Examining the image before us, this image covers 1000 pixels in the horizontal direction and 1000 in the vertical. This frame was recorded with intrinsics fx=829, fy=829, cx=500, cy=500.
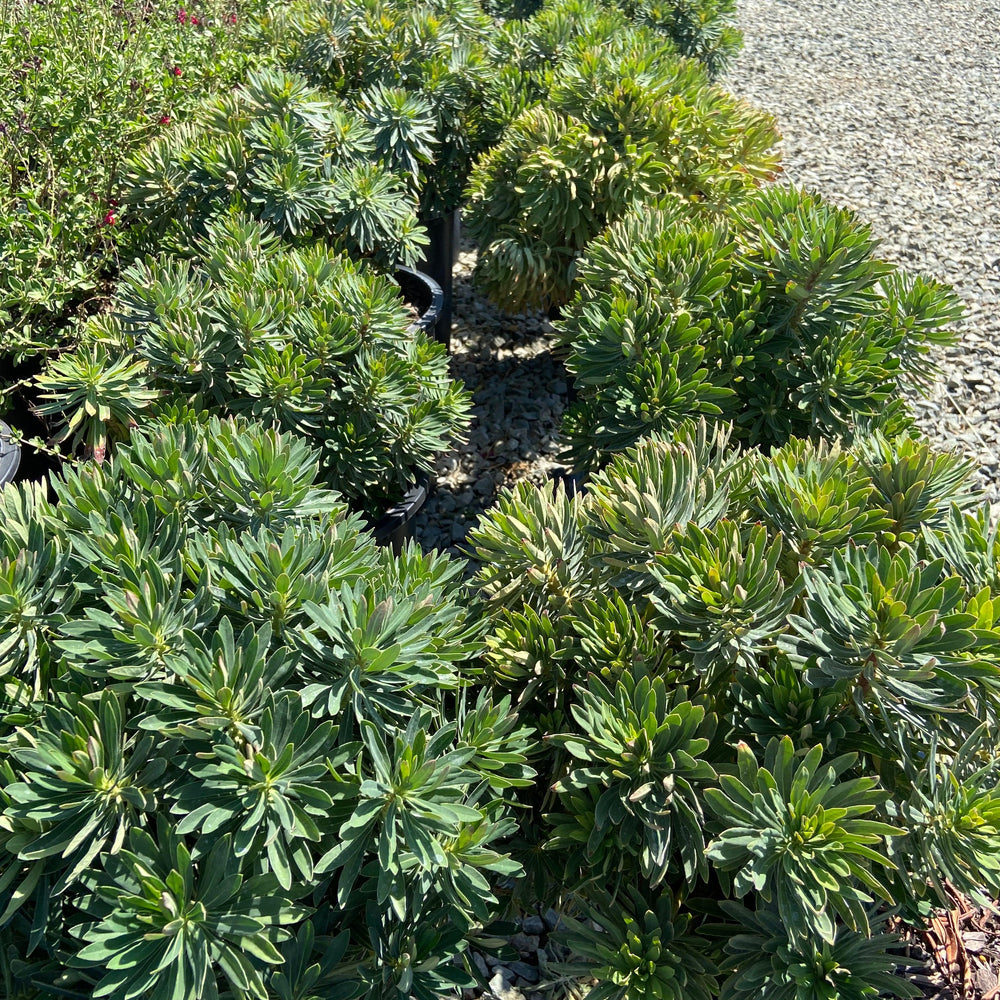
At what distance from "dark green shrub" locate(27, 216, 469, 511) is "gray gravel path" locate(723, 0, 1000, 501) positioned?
2265 mm

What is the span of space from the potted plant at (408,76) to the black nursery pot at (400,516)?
1500mm

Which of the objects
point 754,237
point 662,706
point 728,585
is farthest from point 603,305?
point 662,706

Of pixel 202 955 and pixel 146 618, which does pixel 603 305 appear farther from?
pixel 202 955

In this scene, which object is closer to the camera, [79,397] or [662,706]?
[662,706]

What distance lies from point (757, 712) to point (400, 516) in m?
1.60

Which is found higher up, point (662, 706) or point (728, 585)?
point (728, 585)

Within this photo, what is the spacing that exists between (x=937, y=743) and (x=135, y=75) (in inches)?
152

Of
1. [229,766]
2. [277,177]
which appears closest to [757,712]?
[229,766]

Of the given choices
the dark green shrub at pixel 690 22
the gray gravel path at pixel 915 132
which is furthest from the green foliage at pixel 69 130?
the gray gravel path at pixel 915 132

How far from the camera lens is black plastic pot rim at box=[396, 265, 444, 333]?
3.61 m

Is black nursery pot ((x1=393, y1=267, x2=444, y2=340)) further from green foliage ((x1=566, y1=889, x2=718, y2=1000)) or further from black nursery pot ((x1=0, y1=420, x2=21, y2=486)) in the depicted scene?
green foliage ((x1=566, y1=889, x2=718, y2=1000))

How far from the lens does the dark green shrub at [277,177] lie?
10.6ft

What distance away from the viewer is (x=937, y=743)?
151 cm

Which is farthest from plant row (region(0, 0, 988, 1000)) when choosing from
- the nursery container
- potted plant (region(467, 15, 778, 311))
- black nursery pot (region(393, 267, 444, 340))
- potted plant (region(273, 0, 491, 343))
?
the nursery container
